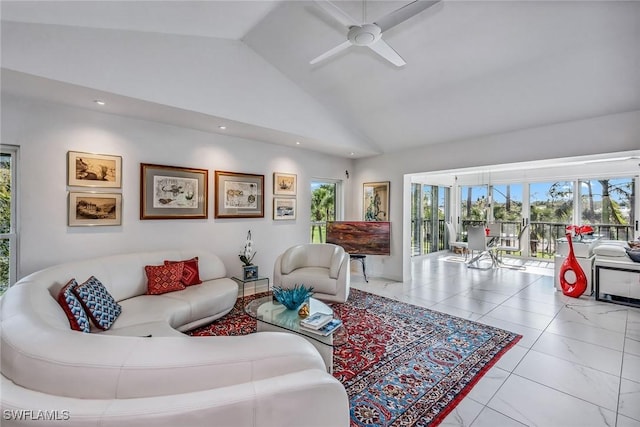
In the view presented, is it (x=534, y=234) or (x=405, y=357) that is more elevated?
Result: (x=534, y=234)

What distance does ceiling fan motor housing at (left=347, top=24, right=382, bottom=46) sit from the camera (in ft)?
7.25

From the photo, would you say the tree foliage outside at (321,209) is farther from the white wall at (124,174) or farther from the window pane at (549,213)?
the window pane at (549,213)

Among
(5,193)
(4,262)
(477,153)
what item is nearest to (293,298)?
(4,262)

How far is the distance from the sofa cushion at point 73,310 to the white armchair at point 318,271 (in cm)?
223

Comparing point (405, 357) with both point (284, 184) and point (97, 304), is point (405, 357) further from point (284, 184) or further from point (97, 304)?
point (284, 184)

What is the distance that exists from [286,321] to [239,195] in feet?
8.52

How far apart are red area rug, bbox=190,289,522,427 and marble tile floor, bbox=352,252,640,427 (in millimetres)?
132

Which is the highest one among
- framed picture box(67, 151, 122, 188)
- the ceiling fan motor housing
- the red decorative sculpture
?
the ceiling fan motor housing

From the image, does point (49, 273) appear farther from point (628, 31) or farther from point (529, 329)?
point (628, 31)

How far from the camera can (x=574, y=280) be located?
14.6 ft

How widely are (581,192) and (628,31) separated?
5506mm

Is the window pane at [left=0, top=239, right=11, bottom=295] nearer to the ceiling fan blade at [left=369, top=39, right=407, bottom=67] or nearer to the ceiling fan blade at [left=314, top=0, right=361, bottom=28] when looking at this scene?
the ceiling fan blade at [left=314, top=0, right=361, bottom=28]

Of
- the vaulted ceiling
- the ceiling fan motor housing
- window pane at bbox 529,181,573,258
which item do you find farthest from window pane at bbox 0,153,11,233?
window pane at bbox 529,181,573,258

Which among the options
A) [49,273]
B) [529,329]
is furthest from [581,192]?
[49,273]
